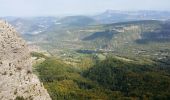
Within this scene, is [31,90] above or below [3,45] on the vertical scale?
below

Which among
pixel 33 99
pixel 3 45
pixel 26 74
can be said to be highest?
pixel 3 45

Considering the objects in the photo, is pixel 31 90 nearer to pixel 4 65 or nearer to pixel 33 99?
pixel 33 99

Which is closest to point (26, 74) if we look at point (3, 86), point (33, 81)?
point (33, 81)

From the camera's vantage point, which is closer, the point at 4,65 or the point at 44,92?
the point at 4,65

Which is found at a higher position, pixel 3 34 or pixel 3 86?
pixel 3 34

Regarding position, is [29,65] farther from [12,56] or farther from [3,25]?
[3,25]

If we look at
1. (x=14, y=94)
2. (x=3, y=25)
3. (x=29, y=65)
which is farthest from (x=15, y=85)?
(x=3, y=25)
